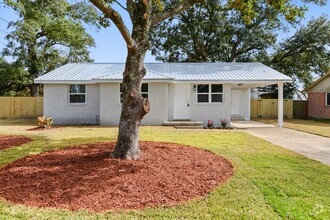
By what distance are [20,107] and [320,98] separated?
25318mm

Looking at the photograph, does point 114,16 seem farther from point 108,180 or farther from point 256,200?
point 256,200

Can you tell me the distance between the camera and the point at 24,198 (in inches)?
171

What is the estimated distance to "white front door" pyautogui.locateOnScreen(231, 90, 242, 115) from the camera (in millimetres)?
21300

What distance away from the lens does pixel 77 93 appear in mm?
17266

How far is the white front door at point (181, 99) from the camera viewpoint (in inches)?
660

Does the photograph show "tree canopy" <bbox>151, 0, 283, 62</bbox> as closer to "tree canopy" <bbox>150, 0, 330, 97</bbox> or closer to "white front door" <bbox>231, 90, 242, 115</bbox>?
"tree canopy" <bbox>150, 0, 330, 97</bbox>

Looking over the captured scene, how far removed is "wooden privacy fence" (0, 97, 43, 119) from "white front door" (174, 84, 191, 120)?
11800 millimetres

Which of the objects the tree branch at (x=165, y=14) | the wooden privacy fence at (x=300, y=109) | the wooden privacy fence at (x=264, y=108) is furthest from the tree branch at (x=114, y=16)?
the wooden privacy fence at (x=300, y=109)

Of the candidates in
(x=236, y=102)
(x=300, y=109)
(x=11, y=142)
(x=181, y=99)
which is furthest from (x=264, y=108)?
(x=11, y=142)

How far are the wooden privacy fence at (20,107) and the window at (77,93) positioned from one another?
5902mm

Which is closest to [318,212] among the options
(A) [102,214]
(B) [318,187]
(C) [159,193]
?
(B) [318,187]

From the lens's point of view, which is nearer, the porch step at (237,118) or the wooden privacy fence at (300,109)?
the porch step at (237,118)

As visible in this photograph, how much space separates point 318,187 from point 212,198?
220cm

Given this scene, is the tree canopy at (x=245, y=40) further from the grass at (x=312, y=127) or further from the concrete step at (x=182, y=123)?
the concrete step at (x=182, y=123)
